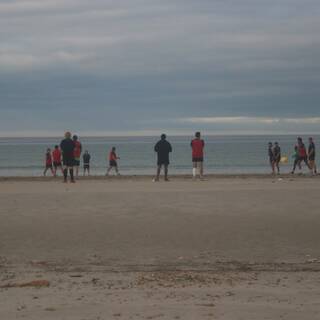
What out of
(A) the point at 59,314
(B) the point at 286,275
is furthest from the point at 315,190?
(A) the point at 59,314

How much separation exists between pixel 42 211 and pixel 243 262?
16.0 ft

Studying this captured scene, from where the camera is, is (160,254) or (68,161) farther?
(68,161)

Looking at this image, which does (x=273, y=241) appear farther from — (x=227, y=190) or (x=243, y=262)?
(x=227, y=190)

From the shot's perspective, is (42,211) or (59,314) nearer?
(59,314)

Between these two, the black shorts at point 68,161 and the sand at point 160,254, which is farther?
the black shorts at point 68,161

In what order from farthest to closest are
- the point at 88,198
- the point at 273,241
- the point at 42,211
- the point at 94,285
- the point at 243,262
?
the point at 88,198
the point at 42,211
the point at 273,241
the point at 243,262
the point at 94,285

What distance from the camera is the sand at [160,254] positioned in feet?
23.2

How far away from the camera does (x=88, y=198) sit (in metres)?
15.2

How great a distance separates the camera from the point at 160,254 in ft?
34.1

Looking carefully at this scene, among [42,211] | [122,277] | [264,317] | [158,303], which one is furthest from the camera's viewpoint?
[42,211]

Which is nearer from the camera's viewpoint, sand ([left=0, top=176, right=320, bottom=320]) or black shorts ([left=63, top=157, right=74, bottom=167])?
sand ([left=0, top=176, right=320, bottom=320])

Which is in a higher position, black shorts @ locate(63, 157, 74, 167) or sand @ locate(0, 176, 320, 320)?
black shorts @ locate(63, 157, 74, 167)

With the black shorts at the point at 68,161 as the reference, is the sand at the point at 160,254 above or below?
below

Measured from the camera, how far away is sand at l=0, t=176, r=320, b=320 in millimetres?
7059
